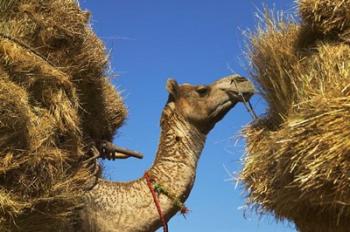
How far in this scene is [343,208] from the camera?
336 centimetres

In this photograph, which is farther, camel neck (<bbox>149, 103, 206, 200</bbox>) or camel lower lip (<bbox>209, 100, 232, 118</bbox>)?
camel lower lip (<bbox>209, 100, 232, 118</bbox>)

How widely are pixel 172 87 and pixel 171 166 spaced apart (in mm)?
872

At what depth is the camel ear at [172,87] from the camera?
261 inches

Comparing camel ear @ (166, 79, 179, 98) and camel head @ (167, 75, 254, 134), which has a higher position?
camel ear @ (166, 79, 179, 98)

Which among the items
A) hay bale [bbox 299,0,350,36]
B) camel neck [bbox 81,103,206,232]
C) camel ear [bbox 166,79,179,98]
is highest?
camel ear [bbox 166,79,179,98]

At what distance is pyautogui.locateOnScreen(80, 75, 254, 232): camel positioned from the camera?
5.68 metres

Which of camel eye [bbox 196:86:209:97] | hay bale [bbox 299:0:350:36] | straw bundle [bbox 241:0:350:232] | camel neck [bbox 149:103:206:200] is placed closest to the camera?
straw bundle [bbox 241:0:350:232]

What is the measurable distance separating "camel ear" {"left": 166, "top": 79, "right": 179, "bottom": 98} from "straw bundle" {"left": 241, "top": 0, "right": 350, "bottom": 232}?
222 cm

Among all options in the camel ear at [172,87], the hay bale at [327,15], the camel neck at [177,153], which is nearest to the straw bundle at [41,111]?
the camel neck at [177,153]

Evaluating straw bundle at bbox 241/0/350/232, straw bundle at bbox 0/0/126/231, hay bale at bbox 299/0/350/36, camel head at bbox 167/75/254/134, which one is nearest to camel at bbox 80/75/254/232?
camel head at bbox 167/75/254/134

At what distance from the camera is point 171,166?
621cm

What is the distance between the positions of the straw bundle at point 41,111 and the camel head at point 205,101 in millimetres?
1515

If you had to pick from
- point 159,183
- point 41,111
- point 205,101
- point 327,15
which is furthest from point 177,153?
point 327,15

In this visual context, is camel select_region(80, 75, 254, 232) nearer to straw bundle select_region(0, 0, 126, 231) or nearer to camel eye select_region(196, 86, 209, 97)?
camel eye select_region(196, 86, 209, 97)
